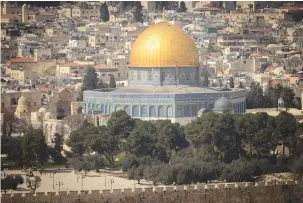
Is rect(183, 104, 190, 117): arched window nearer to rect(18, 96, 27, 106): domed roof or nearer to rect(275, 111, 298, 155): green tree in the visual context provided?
rect(275, 111, 298, 155): green tree

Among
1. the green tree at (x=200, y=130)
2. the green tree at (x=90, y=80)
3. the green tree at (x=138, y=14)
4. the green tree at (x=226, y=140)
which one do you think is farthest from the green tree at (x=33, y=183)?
the green tree at (x=138, y=14)

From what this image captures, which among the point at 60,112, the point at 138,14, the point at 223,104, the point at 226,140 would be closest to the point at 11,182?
the point at 226,140

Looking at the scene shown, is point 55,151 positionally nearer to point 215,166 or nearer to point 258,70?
point 215,166

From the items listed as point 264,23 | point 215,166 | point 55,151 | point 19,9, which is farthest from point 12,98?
point 19,9

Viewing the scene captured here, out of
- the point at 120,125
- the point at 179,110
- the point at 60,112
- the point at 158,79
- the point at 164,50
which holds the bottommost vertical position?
the point at 60,112

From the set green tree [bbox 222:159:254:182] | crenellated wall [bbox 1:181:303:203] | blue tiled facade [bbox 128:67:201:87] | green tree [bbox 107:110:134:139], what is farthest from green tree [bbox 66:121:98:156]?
blue tiled facade [bbox 128:67:201:87]

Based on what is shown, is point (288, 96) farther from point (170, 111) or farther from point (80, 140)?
point (80, 140)
